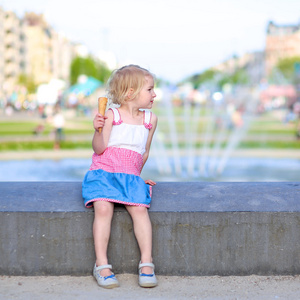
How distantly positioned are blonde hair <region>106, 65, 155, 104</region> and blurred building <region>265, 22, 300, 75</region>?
10657 cm

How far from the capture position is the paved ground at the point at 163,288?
275 centimetres

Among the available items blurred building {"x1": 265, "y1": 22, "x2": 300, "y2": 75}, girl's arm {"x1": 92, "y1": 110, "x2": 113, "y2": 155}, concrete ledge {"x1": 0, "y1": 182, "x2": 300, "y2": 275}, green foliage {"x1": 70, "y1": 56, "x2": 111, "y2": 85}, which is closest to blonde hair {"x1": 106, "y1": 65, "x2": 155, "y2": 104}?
girl's arm {"x1": 92, "y1": 110, "x2": 113, "y2": 155}

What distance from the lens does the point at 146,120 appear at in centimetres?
334

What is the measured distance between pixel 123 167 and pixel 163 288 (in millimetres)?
721

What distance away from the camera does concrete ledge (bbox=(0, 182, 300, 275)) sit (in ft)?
9.93

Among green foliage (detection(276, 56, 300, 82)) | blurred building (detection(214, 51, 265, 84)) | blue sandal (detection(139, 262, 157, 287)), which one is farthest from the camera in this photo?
blurred building (detection(214, 51, 265, 84))

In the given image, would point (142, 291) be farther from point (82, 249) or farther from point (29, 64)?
point (29, 64)

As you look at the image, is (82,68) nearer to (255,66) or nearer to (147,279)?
(255,66)

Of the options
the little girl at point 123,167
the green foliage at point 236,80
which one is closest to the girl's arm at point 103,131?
the little girl at point 123,167

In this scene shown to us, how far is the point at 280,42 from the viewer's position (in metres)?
115

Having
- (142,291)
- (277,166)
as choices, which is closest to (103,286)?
(142,291)

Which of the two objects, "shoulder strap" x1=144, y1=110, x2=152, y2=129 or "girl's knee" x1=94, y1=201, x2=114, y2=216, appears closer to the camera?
"girl's knee" x1=94, y1=201, x2=114, y2=216

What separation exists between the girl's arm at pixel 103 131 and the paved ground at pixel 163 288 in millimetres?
740

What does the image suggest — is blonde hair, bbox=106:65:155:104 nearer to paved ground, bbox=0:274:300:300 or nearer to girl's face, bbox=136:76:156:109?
girl's face, bbox=136:76:156:109
